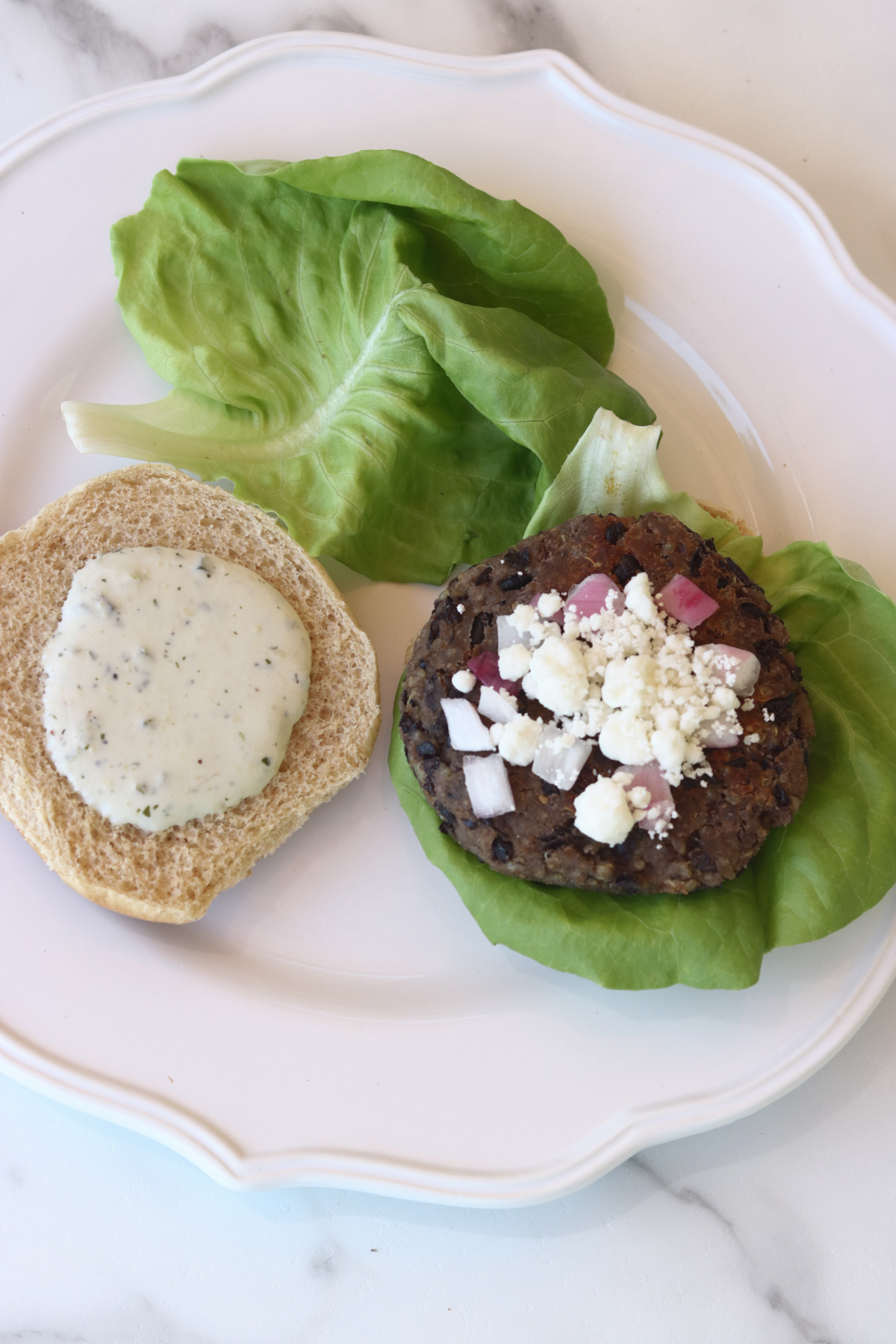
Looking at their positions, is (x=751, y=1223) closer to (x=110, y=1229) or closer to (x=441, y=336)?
(x=110, y=1229)

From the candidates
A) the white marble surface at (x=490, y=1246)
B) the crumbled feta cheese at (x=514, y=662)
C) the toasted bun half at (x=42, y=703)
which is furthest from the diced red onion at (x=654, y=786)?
the white marble surface at (x=490, y=1246)

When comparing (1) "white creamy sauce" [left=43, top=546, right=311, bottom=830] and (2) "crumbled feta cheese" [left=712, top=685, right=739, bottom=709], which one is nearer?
(2) "crumbled feta cheese" [left=712, top=685, right=739, bottom=709]

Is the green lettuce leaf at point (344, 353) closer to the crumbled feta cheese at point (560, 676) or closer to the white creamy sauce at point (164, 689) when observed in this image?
the white creamy sauce at point (164, 689)

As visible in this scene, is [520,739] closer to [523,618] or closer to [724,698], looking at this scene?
[523,618]

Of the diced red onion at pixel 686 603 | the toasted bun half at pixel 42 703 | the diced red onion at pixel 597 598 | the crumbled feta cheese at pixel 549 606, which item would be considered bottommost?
the toasted bun half at pixel 42 703

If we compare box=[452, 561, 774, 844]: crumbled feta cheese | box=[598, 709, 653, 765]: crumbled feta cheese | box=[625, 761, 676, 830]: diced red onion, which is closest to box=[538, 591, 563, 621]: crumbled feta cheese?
box=[452, 561, 774, 844]: crumbled feta cheese

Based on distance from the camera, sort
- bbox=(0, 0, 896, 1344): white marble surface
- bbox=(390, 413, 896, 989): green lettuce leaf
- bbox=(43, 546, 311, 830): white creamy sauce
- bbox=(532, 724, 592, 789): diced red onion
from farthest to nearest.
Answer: bbox=(0, 0, 896, 1344): white marble surface → bbox=(43, 546, 311, 830): white creamy sauce → bbox=(390, 413, 896, 989): green lettuce leaf → bbox=(532, 724, 592, 789): diced red onion

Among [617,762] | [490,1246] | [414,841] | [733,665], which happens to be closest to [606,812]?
[617,762]

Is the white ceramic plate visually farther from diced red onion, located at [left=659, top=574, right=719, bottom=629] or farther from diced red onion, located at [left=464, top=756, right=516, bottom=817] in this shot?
diced red onion, located at [left=659, top=574, right=719, bottom=629]
